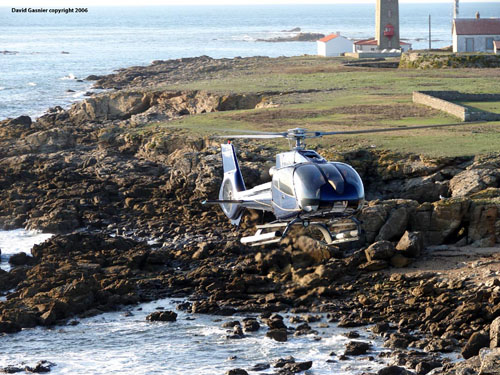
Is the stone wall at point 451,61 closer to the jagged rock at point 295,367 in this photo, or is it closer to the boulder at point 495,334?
the boulder at point 495,334

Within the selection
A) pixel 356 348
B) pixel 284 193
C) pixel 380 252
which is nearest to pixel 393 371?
pixel 356 348

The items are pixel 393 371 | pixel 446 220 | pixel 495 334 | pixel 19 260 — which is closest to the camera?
pixel 393 371

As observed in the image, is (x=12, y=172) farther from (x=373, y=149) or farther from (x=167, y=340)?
(x=167, y=340)

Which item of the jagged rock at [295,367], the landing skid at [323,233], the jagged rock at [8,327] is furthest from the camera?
the jagged rock at [8,327]

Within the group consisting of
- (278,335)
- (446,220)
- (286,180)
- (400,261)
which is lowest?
(278,335)

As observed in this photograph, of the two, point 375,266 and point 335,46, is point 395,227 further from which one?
point 335,46

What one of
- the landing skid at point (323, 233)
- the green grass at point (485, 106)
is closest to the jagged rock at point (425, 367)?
the landing skid at point (323, 233)
